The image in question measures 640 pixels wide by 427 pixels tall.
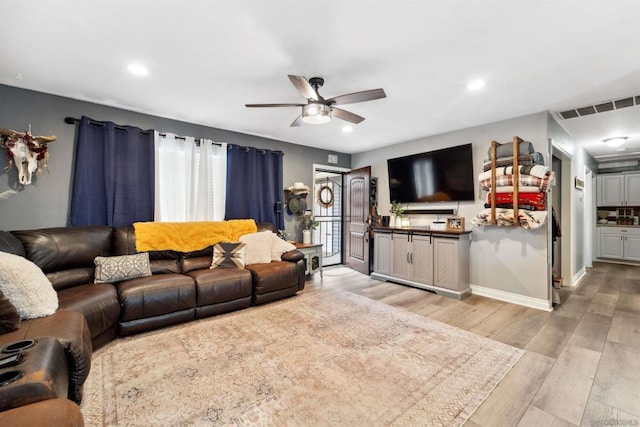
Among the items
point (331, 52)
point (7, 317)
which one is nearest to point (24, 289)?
point (7, 317)

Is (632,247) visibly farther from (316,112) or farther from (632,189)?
(316,112)

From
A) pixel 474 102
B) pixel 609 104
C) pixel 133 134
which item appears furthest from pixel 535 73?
pixel 133 134

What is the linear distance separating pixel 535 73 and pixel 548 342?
8.12 feet

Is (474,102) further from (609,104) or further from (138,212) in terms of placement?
(138,212)

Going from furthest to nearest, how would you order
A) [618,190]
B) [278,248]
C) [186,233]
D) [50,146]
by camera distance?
[618,190] < [278,248] < [186,233] < [50,146]

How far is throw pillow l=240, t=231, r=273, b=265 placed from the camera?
3.72m

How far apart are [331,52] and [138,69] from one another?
176 centimetres

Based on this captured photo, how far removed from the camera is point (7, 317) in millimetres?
1654

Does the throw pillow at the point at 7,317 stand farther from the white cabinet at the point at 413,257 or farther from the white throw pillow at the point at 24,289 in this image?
the white cabinet at the point at 413,257

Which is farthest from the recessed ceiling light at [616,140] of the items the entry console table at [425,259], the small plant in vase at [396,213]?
the small plant in vase at [396,213]

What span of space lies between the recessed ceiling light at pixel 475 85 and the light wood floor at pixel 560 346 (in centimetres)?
248

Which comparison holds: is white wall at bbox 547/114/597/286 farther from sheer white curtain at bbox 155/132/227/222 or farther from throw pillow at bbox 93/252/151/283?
throw pillow at bbox 93/252/151/283

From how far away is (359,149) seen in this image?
5.78 meters

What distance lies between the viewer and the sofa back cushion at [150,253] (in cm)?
312
